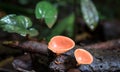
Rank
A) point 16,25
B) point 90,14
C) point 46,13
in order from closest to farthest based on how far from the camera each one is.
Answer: point 16,25 → point 46,13 → point 90,14

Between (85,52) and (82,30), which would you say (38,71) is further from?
(82,30)

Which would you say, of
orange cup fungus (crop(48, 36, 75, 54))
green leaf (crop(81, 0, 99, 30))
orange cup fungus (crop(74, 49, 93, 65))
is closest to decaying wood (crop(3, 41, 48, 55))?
orange cup fungus (crop(48, 36, 75, 54))

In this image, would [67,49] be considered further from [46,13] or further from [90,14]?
[90,14]

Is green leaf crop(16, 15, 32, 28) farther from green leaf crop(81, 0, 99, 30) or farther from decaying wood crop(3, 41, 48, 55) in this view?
green leaf crop(81, 0, 99, 30)

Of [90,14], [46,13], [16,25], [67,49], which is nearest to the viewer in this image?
[67,49]

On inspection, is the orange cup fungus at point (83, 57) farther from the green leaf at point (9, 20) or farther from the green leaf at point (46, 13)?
the green leaf at point (9, 20)

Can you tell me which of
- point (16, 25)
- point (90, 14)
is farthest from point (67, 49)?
point (90, 14)

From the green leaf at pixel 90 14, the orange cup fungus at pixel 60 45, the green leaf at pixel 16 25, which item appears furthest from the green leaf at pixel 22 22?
the green leaf at pixel 90 14
